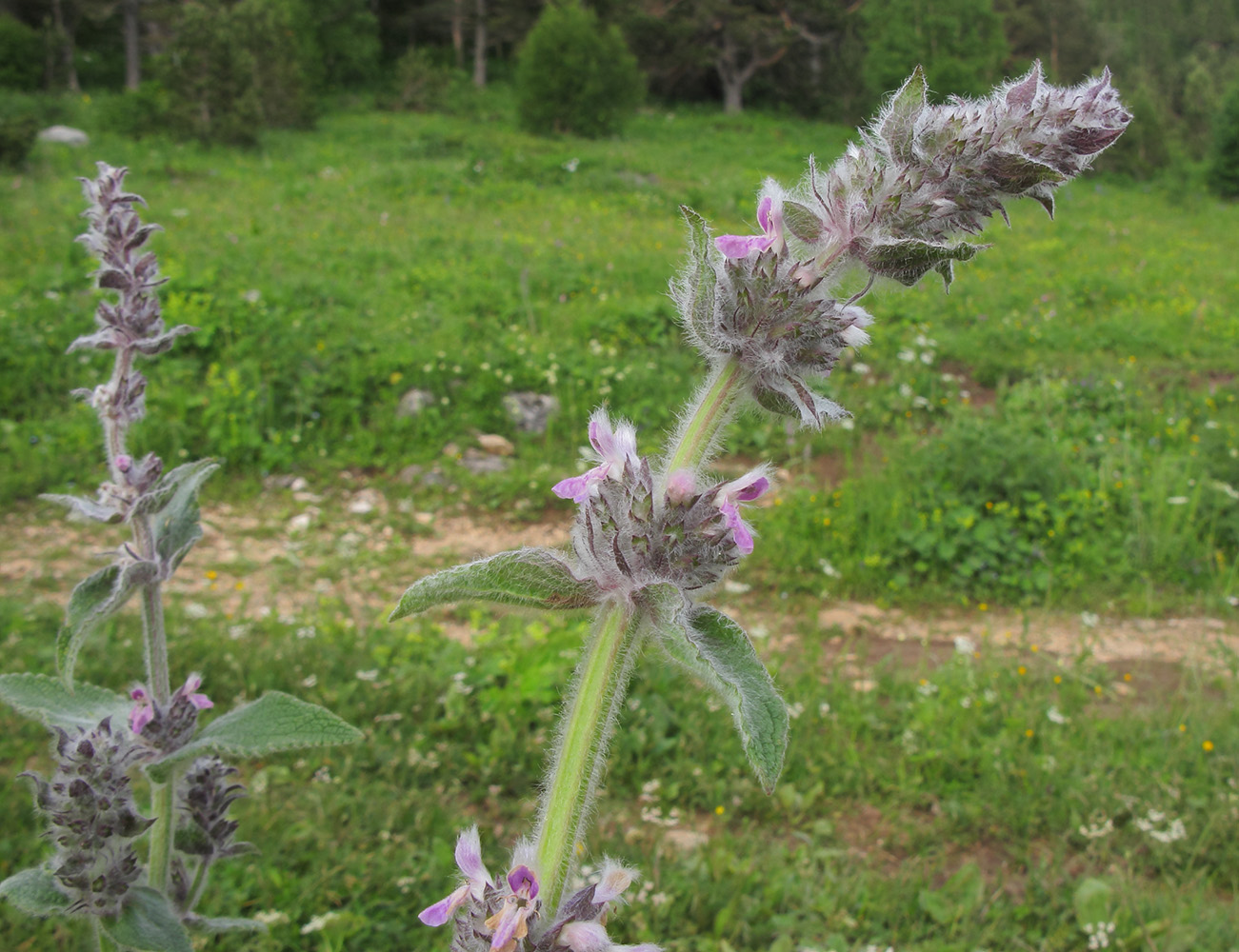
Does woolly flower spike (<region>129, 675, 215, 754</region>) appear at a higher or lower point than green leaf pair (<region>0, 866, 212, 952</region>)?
higher

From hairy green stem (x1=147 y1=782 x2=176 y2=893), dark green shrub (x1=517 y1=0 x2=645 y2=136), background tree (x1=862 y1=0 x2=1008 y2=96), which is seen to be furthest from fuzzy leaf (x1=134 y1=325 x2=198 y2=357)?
background tree (x1=862 y1=0 x2=1008 y2=96)

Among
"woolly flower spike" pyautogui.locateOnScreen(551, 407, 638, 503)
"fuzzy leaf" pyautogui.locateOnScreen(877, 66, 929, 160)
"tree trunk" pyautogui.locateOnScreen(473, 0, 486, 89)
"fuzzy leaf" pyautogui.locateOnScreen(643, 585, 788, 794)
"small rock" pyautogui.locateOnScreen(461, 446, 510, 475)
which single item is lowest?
"small rock" pyautogui.locateOnScreen(461, 446, 510, 475)

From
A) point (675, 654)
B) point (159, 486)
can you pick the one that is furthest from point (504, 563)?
point (159, 486)

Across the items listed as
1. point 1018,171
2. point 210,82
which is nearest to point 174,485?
point 1018,171

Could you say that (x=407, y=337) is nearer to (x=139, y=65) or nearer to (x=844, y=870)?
(x=844, y=870)

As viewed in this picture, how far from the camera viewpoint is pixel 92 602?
55.0 inches

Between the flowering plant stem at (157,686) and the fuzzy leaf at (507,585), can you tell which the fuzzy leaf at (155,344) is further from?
the fuzzy leaf at (507,585)

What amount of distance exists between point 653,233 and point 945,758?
359 inches

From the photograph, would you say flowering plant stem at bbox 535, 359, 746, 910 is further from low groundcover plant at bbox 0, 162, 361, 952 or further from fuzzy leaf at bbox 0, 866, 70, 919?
fuzzy leaf at bbox 0, 866, 70, 919

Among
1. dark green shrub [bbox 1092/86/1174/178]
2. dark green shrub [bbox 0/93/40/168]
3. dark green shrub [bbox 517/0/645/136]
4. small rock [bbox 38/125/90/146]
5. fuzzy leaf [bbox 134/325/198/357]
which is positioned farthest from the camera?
dark green shrub [bbox 1092/86/1174/178]

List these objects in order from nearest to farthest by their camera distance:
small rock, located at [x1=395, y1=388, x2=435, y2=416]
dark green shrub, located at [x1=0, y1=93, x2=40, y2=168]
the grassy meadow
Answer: the grassy meadow, small rock, located at [x1=395, y1=388, x2=435, y2=416], dark green shrub, located at [x1=0, y1=93, x2=40, y2=168]

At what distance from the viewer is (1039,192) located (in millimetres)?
898

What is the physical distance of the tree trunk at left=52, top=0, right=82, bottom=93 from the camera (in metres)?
21.8

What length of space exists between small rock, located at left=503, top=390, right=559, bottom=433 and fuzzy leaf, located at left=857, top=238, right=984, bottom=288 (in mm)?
5632
